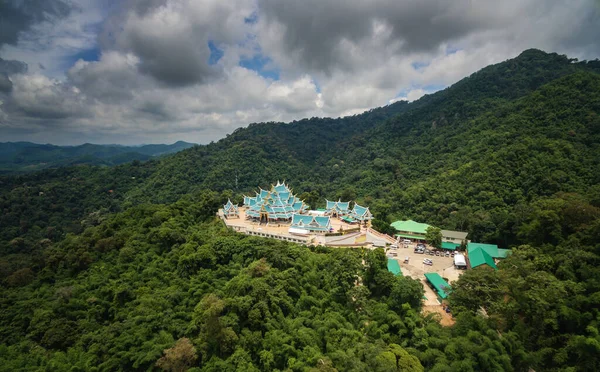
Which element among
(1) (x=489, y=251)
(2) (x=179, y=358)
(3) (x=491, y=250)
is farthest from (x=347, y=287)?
(3) (x=491, y=250)

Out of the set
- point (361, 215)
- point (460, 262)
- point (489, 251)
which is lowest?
point (460, 262)

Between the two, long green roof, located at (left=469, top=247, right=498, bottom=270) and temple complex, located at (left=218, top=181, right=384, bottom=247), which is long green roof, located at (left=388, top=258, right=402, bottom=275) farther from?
long green roof, located at (left=469, top=247, right=498, bottom=270)

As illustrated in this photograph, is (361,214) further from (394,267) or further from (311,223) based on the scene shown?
(394,267)

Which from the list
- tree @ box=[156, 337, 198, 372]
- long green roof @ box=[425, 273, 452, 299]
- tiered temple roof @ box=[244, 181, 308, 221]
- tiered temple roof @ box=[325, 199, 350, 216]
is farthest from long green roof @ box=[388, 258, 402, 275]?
tree @ box=[156, 337, 198, 372]

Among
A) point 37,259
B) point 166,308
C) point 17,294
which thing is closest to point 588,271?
point 166,308

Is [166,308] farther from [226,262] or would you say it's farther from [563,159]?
[563,159]

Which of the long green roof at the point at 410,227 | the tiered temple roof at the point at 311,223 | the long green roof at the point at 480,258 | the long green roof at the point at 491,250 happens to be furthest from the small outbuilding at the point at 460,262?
the tiered temple roof at the point at 311,223

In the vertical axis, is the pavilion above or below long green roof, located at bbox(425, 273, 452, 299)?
above
